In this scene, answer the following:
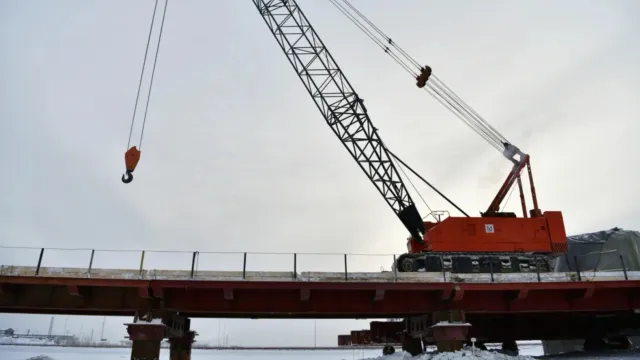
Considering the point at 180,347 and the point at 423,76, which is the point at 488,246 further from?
the point at 180,347

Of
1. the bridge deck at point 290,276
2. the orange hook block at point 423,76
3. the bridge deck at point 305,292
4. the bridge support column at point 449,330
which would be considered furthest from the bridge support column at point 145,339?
the orange hook block at point 423,76

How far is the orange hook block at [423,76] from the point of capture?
28.0 meters

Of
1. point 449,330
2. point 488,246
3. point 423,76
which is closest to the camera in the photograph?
point 449,330

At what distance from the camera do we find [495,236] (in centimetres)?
2288

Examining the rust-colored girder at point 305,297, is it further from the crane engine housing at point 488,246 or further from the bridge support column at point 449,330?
the crane engine housing at point 488,246

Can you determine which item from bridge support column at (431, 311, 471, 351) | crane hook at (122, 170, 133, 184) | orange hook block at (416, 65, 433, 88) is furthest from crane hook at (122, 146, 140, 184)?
orange hook block at (416, 65, 433, 88)

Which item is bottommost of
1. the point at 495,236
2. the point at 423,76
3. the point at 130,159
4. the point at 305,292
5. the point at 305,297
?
the point at 305,297

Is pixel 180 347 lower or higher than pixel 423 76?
lower

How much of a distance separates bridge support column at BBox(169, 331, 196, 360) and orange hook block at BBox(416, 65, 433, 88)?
68.0 feet

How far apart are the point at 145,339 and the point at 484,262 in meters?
17.3

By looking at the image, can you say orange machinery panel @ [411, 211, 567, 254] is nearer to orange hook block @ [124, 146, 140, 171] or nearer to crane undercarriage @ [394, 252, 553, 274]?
crane undercarriage @ [394, 252, 553, 274]

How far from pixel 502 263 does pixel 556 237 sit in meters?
3.46

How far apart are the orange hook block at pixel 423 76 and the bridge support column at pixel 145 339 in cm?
2174

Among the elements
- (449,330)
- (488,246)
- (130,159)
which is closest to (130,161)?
(130,159)
